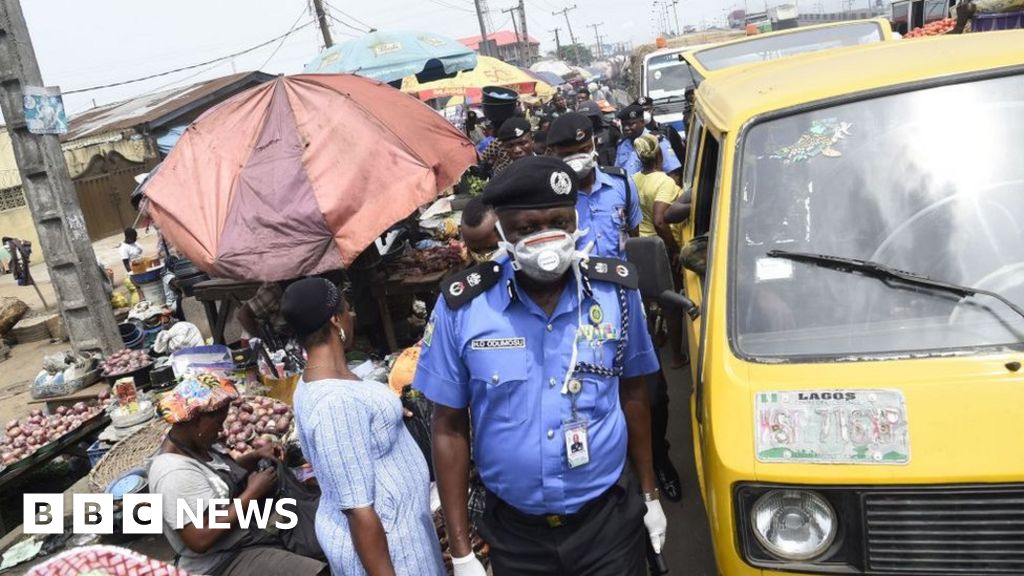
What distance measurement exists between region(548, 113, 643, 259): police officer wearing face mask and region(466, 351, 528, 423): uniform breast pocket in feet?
6.97

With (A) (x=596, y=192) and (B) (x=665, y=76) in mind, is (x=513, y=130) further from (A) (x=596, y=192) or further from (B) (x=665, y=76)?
(B) (x=665, y=76)

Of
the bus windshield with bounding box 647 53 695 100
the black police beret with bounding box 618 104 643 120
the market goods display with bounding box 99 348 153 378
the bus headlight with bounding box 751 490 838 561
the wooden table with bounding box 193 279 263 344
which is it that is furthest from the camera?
the bus windshield with bounding box 647 53 695 100

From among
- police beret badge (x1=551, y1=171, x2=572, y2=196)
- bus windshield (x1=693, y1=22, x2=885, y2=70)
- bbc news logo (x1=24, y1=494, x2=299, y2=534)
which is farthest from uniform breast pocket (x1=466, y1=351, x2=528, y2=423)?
bus windshield (x1=693, y1=22, x2=885, y2=70)

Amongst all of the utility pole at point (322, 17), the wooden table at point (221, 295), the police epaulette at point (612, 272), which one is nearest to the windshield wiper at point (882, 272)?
the police epaulette at point (612, 272)

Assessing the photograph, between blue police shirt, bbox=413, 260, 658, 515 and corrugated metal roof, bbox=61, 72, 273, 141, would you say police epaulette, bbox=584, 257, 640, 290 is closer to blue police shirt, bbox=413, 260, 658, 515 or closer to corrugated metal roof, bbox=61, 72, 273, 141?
blue police shirt, bbox=413, 260, 658, 515

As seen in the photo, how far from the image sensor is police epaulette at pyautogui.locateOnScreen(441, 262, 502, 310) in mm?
2145

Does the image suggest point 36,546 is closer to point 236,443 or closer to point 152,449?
point 152,449

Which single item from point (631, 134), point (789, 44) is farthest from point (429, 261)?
point (789, 44)

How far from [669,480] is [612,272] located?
84.5 inches

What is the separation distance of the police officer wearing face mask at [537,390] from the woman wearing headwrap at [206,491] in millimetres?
1183

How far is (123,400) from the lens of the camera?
206 inches

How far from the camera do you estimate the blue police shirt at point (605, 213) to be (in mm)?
4227

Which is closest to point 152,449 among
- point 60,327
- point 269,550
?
point 269,550

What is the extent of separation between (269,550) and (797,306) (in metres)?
2.36
